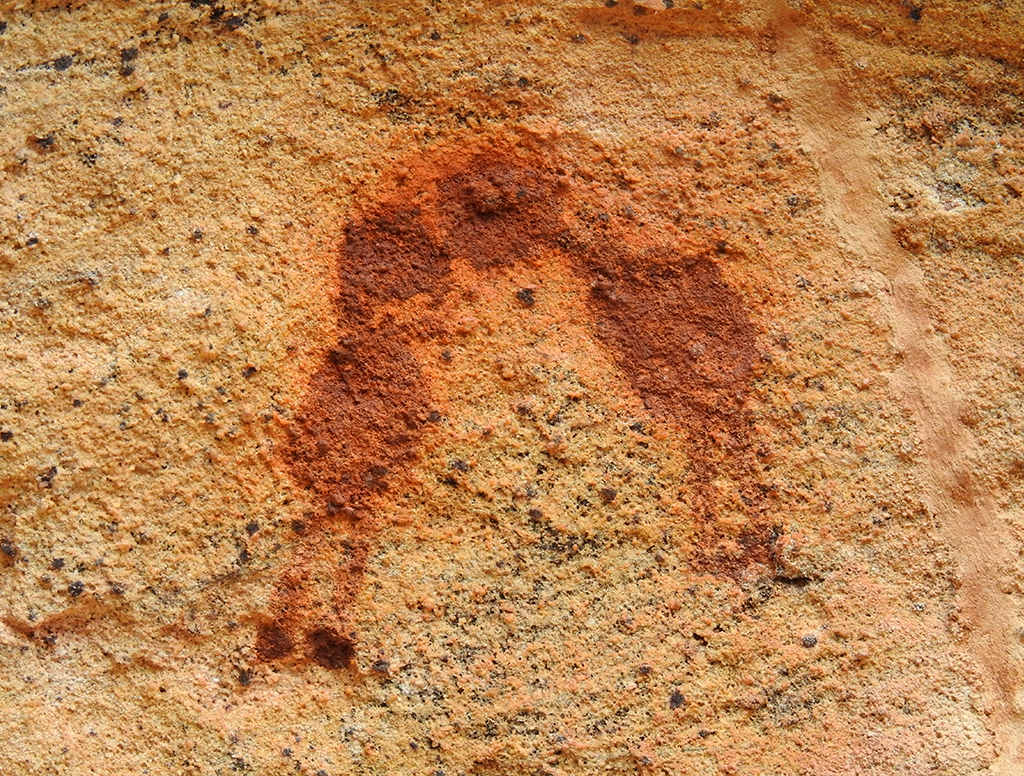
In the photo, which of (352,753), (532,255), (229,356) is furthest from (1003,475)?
(229,356)

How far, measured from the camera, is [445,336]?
141cm

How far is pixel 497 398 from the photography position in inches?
55.1

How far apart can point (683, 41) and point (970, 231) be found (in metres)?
0.50

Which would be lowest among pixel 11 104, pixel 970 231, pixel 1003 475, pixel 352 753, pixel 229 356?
pixel 352 753

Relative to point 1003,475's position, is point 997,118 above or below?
above

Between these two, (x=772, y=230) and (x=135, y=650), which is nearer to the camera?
(x=135, y=650)

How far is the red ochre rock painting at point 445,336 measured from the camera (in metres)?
1.37

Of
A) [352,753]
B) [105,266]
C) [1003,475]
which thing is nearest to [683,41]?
[1003,475]

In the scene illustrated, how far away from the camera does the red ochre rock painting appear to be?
137 centimetres

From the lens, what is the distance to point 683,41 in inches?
59.5

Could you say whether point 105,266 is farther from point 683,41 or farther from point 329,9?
point 683,41

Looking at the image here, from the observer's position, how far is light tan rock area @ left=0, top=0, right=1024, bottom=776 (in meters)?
1.36

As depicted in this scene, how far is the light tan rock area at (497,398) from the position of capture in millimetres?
1360

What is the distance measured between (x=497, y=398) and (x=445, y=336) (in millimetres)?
111
